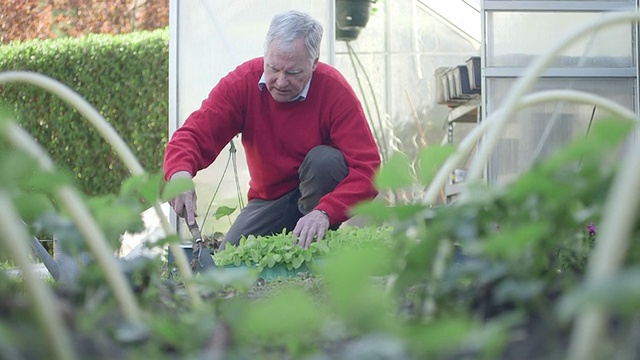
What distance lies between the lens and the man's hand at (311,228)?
2668mm

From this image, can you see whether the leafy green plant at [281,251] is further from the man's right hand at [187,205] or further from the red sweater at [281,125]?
the red sweater at [281,125]

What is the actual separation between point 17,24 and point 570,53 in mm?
6627


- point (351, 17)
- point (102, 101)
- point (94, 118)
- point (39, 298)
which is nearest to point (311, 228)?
point (94, 118)

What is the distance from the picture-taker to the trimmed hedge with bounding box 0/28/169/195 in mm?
7230

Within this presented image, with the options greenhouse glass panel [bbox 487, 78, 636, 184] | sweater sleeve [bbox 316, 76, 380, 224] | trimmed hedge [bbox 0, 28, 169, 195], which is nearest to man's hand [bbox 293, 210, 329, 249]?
sweater sleeve [bbox 316, 76, 380, 224]

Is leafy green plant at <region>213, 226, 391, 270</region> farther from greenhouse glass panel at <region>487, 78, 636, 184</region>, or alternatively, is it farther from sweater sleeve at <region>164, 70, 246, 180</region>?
greenhouse glass panel at <region>487, 78, 636, 184</region>

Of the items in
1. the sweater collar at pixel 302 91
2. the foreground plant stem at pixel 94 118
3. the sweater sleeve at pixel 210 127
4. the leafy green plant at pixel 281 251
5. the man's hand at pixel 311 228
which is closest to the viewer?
the foreground plant stem at pixel 94 118

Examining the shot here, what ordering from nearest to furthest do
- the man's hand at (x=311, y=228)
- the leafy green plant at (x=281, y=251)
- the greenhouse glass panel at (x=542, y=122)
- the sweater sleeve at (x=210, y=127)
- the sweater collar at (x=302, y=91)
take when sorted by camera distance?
the leafy green plant at (x=281, y=251), the man's hand at (x=311, y=228), the sweater sleeve at (x=210, y=127), the sweater collar at (x=302, y=91), the greenhouse glass panel at (x=542, y=122)

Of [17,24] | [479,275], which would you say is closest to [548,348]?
[479,275]

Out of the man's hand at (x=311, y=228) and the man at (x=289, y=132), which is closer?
the man's hand at (x=311, y=228)

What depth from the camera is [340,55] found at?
6.30 meters

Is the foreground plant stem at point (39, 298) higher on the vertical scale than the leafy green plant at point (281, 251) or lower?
higher

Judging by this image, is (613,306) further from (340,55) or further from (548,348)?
(340,55)

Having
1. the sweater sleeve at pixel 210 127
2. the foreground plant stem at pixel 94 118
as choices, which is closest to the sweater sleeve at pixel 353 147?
the sweater sleeve at pixel 210 127
